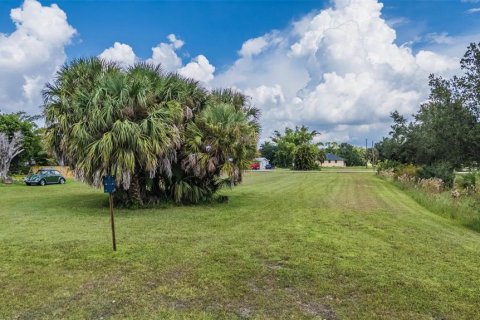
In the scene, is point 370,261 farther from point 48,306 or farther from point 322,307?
point 48,306

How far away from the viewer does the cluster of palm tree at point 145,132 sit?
1122 cm

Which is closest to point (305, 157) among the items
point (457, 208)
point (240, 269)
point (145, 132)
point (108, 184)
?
point (457, 208)

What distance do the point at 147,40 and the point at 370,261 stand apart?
13.2 m

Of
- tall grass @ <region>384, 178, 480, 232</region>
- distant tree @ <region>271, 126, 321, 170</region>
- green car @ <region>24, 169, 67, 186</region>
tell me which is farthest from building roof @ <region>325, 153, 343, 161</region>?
tall grass @ <region>384, 178, 480, 232</region>

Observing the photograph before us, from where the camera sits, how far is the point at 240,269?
5637 mm

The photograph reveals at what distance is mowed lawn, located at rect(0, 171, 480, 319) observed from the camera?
167 inches

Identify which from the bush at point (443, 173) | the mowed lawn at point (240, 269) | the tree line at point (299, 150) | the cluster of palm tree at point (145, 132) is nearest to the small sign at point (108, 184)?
the mowed lawn at point (240, 269)

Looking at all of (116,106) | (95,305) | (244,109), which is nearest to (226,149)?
(244,109)

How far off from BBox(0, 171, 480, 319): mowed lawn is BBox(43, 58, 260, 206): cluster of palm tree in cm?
216

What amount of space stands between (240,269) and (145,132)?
6.82 metres

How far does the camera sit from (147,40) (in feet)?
52.0

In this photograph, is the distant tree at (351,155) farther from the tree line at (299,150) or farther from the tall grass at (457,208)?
the tall grass at (457,208)

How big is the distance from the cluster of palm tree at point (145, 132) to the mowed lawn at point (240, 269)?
2.16 m

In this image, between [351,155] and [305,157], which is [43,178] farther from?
[351,155]
